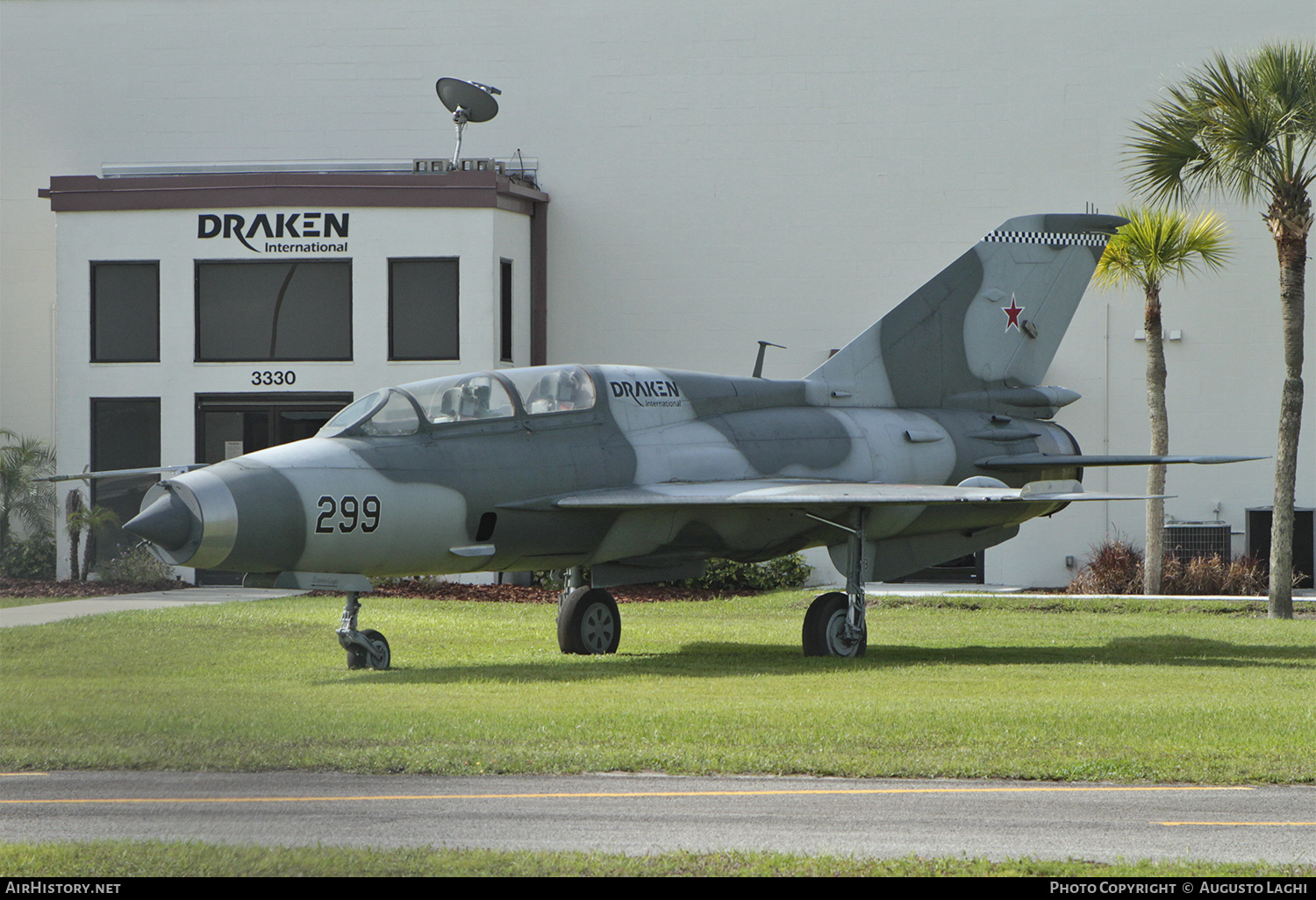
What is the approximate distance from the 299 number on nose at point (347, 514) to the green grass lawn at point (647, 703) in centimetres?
121

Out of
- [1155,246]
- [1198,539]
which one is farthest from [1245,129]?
[1198,539]

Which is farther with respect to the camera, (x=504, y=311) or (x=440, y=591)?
(x=504, y=311)

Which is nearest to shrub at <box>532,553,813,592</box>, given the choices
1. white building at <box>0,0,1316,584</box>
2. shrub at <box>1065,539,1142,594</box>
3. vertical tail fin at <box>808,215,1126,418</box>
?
white building at <box>0,0,1316,584</box>

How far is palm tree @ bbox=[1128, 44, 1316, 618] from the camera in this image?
2028 centimetres

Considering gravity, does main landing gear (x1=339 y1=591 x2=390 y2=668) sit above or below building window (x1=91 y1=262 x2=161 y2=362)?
below

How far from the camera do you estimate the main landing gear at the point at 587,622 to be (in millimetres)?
15750

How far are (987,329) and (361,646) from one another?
29.7ft

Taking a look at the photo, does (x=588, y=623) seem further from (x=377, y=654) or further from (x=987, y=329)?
(x=987, y=329)

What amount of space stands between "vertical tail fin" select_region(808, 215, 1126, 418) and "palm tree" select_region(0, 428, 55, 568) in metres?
16.5

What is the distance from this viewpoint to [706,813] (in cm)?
741

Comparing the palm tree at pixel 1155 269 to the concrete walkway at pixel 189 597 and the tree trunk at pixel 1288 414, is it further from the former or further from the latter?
the tree trunk at pixel 1288 414

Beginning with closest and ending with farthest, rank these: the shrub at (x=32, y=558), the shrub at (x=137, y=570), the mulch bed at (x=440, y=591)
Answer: the mulch bed at (x=440, y=591)
the shrub at (x=137, y=570)
the shrub at (x=32, y=558)

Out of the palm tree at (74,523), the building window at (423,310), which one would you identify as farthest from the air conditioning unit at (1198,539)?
the palm tree at (74,523)

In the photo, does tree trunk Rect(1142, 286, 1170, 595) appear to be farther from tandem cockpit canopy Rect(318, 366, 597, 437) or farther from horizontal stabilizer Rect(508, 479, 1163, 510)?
tandem cockpit canopy Rect(318, 366, 597, 437)
